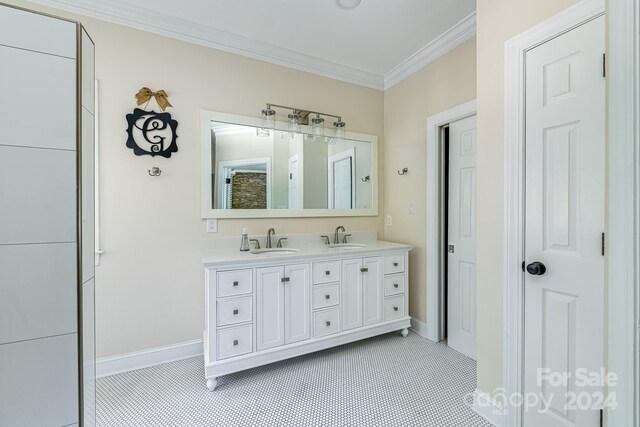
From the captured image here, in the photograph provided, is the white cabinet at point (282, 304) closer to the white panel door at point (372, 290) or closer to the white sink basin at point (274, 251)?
the white sink basin at point (274, 251)

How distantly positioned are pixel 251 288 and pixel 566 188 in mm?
1883

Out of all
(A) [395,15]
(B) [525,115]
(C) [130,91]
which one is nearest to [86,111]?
(C) [130,91]

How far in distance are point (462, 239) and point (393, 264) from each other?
631 mm

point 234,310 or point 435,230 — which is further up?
point 435,230

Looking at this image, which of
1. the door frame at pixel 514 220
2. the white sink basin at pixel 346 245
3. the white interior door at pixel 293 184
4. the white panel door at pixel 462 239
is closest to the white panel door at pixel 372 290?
the white sink basin at pixel 346 245

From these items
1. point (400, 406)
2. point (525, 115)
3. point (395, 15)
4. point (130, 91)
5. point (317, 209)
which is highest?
point (395, 15)

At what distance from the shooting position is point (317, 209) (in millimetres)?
2764

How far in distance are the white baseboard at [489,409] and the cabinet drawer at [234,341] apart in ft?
4.84

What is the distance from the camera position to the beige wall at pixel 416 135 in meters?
2.30

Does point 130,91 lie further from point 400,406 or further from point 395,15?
point 400,406

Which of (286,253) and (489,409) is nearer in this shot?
(489,409)

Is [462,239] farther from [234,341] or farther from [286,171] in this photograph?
[234,341]

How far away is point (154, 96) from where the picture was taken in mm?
2125

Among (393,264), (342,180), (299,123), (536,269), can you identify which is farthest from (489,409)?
(299,123)
